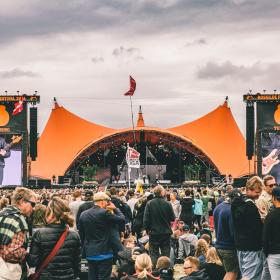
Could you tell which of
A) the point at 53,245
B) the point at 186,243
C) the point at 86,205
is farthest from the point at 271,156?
the point at 53,245

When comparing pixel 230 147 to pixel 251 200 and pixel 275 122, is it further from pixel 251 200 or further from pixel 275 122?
pixel 251 200

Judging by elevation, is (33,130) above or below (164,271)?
above

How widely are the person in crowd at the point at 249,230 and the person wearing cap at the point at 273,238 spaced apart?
647mm

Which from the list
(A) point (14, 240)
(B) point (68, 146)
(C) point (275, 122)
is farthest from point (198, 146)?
(A) point (14, 240)

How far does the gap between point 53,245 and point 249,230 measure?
99.1 inches

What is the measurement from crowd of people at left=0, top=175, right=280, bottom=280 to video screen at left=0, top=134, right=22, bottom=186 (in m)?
23.9

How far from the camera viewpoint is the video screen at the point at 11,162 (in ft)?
119

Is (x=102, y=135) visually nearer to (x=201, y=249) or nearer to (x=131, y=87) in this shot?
(x=131, y=87)

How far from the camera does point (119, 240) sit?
31.0 feet

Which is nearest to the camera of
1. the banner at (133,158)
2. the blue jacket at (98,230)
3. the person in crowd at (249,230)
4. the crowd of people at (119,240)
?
the crowd of people at (119,240)

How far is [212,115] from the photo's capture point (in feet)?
187

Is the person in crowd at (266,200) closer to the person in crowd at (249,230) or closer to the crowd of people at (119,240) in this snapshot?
the crowd of people at (119,240)

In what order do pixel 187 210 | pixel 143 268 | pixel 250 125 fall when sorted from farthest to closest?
pixel 250 125
pixel 187 210
pixel 143 268

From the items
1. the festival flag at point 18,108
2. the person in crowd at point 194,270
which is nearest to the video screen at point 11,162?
the festival flag at point 18,108
